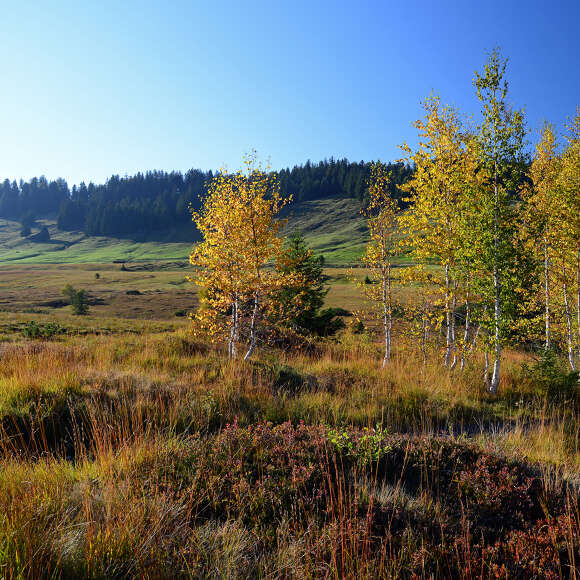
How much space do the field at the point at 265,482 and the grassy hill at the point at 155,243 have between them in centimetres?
12406

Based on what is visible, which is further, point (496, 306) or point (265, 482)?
point (496, 306)

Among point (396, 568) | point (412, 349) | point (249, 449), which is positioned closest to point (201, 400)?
point (249, 449)

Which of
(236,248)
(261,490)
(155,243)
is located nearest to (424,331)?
(236,248)

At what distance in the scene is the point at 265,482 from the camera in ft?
11.6

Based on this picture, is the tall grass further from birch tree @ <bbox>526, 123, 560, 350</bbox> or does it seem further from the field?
birch tree @ <bbox>526, 123, 560, 350</bbox>

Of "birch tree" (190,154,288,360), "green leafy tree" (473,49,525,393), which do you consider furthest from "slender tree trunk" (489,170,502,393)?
"birch tree" (190,154,288,360)

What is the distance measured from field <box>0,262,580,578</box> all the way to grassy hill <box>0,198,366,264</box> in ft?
407

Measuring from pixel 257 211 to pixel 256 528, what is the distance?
12.0 meters

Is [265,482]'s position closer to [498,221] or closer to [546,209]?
[498,221]

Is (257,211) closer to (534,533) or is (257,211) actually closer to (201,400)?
(201,400)

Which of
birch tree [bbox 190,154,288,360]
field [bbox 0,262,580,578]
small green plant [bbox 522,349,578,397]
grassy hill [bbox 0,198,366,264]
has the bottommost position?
small green plant [bbox 522,349,578,397]

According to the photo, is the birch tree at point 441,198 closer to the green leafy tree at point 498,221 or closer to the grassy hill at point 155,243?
the green leafy tree at point 498,221

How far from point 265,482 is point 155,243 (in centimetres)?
19880

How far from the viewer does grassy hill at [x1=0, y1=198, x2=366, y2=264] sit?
152 meters
